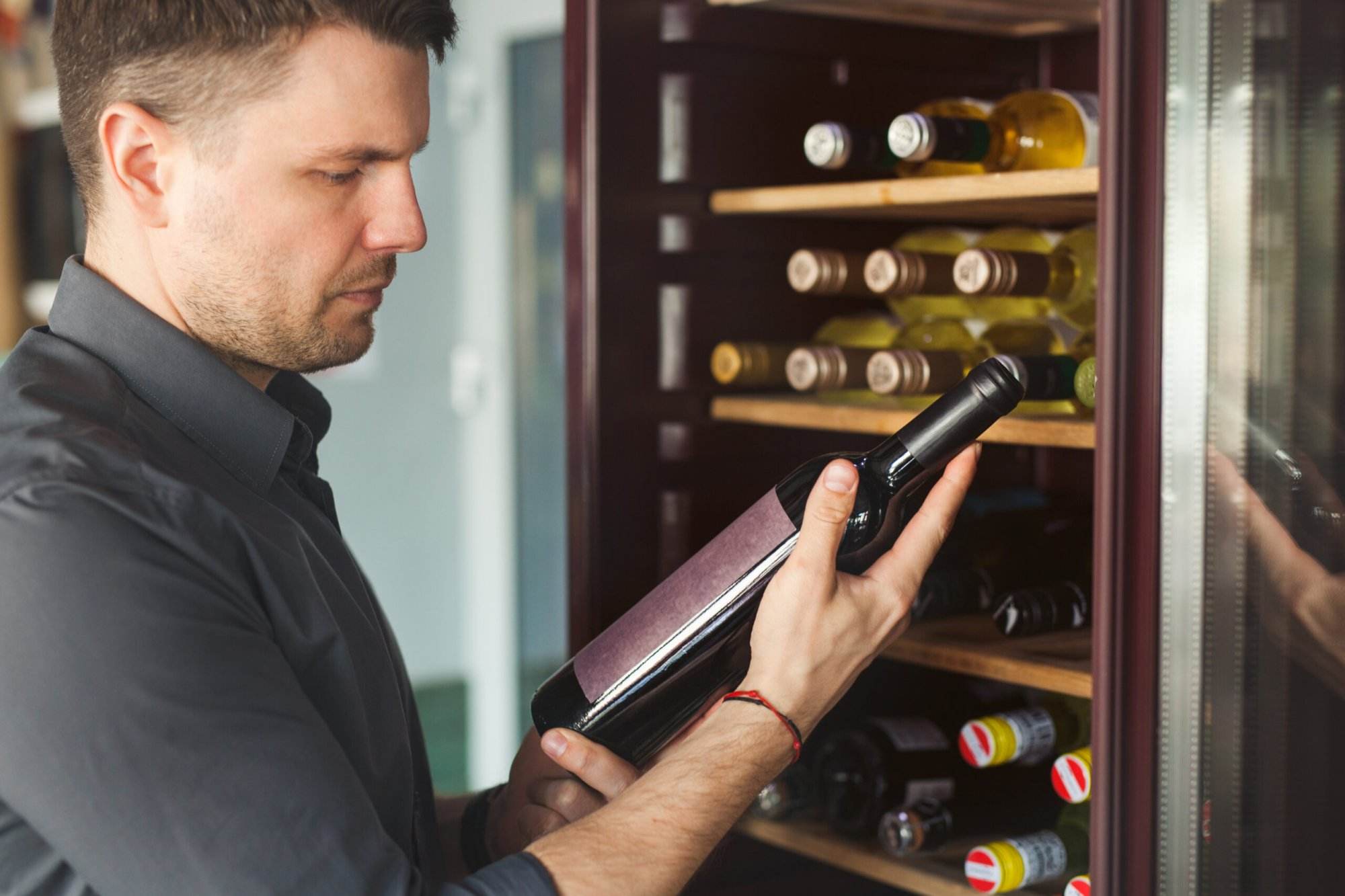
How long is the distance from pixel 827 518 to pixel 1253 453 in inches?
11.1

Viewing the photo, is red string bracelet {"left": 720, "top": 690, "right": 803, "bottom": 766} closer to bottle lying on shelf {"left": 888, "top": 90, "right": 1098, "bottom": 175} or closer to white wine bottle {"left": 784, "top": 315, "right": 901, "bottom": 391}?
white wine bottle {"left": 784, "top": 315, "right": 901, "bottom": 391}

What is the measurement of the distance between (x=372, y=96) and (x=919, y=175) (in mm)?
611

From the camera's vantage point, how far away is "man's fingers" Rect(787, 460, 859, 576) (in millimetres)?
936

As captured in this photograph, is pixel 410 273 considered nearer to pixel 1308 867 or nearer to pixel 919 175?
pixel 919 175

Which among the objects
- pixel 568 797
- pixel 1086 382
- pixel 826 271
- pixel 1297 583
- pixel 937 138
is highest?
pixel 937 138

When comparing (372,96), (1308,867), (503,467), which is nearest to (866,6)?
(372,96)

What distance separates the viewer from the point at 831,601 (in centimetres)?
98

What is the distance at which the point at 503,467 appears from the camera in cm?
339

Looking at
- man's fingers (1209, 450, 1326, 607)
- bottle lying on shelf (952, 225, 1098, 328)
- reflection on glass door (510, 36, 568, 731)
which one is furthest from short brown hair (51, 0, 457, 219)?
reflection on glass door (510, 36, 568, 731)

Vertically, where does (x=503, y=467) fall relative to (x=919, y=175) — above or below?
below

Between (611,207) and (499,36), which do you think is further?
(499,36)

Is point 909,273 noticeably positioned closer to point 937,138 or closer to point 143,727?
point 937,138

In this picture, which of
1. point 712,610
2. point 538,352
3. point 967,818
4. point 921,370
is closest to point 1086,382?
point 921,370

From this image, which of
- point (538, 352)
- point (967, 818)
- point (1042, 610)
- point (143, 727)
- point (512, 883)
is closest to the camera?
point (143, 727)
